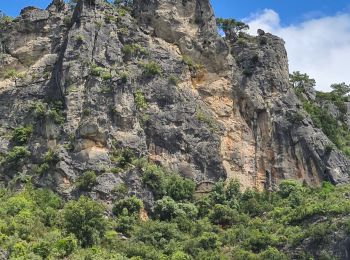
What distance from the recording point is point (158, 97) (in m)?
55.2

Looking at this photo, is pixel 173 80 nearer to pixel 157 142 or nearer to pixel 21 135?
pixel 157 142

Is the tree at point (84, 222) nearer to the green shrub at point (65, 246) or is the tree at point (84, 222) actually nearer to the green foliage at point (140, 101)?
the green shrub at point (65, 246)

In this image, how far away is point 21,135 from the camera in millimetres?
51875

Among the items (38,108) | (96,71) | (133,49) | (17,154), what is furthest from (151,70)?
(17,154)

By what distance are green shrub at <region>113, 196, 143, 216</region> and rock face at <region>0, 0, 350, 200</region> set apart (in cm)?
153

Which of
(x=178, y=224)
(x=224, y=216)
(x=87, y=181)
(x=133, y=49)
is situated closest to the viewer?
(x=178, y=224)

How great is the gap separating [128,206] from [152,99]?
11.9 m

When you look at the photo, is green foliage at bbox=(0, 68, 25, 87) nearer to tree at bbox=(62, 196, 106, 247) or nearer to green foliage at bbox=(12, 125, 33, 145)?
green foliage at bbox=(12, 125, 33, 145)

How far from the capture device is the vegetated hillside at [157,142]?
136 feet

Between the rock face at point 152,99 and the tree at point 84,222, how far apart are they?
577cm

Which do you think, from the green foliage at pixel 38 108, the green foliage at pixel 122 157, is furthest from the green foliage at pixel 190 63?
the green foliage at pixel 38 108

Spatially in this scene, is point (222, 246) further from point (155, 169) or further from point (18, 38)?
point (18, 38)

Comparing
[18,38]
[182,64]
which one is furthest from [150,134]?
[18,38]

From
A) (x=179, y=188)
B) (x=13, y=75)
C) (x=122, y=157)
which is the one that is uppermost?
(x=13, y=75)
